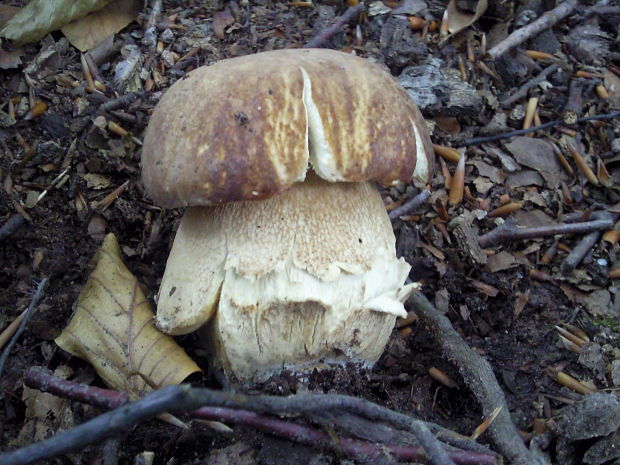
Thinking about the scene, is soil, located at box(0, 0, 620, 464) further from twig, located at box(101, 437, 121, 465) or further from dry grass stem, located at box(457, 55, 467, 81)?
twig, located at box(101, 437, 121, 465)

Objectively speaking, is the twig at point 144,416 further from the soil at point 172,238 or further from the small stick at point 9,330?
the small stick at point 9,330

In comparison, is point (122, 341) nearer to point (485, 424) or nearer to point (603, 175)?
point (485, 424)

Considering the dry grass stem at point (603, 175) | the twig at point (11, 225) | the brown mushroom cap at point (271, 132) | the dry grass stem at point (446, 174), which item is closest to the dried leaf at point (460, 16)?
the dry grass stem at point (446, 174)

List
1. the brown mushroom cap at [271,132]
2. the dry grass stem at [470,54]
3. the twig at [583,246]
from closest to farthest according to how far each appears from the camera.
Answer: the brown mushroom cap at [271,132] → the twig at [583,246] → the dry grass stem at [470,54]

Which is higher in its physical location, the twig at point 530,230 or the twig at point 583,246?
the twig at point 530,230

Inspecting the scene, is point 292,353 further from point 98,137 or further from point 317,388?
point 98,137

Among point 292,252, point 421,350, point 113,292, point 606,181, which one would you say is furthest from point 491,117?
point 113,292
